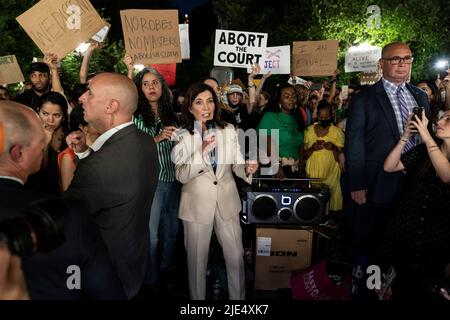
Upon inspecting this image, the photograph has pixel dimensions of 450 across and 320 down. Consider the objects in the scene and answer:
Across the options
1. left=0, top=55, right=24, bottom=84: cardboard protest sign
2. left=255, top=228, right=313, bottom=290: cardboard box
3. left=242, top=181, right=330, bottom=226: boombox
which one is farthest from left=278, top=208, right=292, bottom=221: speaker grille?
left=0, top=55, right=24, bottom=84: cardboard protest sign

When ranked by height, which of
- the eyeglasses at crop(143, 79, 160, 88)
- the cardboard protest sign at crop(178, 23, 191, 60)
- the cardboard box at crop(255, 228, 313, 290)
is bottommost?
the cardboard box at crop(255, 228, 313, 290)

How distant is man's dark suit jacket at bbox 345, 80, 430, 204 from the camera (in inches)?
157

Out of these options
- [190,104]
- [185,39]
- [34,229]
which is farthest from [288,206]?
[185,39]

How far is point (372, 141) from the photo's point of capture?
4051 millimetres

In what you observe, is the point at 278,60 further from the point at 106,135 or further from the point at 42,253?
the point at 42,253

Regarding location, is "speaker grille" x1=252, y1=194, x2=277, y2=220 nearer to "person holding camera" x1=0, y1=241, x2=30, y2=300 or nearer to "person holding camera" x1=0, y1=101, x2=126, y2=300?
"person holding camera" x1=0, y1=101, x2=126, y2=300

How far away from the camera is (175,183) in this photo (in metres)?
4.75

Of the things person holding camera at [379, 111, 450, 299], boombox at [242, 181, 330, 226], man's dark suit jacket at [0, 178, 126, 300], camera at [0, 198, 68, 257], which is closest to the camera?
camera at [0, 198, 68, 257]

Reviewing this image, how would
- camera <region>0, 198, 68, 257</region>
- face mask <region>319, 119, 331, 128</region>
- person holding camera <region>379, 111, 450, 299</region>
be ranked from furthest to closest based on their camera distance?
face mask <region>319, 119, 331, 128</region>
person holding camera <region>379, 111, 450, 299</region>
camera <region>0, 198, 68, 257</region>

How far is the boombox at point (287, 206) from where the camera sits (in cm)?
423

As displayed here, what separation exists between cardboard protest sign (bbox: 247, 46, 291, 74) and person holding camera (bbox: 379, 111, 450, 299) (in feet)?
13.6
